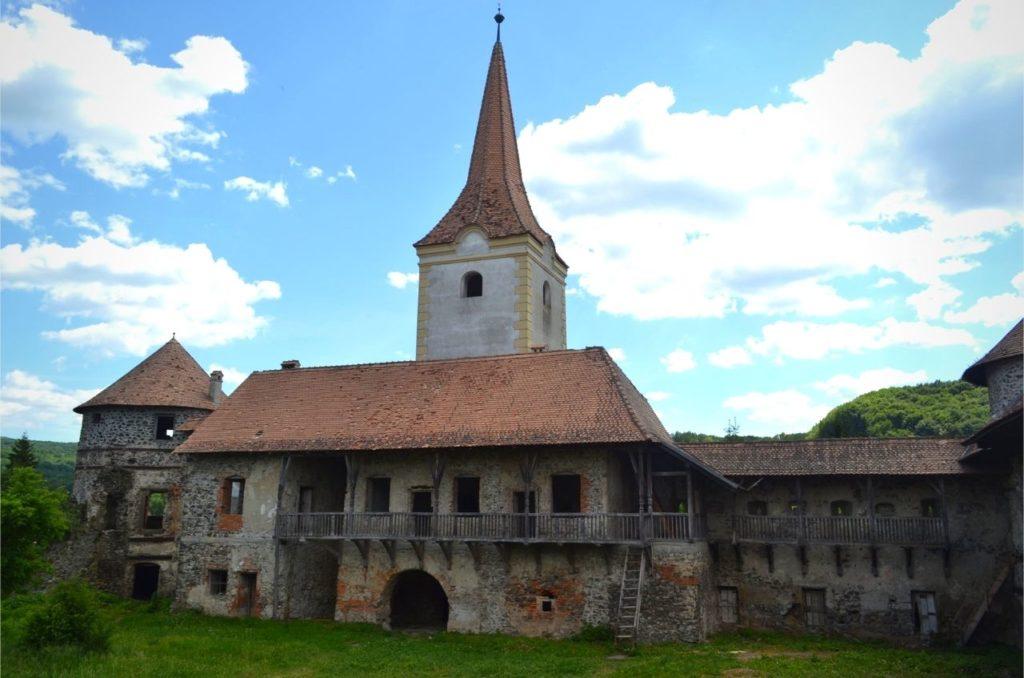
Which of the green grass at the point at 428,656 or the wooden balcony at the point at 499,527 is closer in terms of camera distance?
the green grass at the point at 428,656

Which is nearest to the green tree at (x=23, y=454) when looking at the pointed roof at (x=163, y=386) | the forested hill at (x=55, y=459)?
the forested hill at (x=55, y=459)

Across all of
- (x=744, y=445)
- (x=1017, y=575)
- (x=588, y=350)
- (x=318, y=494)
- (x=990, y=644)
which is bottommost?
(x=990, y=644)

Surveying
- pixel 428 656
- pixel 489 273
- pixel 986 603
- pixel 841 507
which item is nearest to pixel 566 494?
pixel 428 656

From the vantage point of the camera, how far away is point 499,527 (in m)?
22.0

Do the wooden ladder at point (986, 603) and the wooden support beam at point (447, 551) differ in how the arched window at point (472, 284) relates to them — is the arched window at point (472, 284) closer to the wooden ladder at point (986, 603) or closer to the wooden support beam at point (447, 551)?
the wooden support beam at point (447, 551)

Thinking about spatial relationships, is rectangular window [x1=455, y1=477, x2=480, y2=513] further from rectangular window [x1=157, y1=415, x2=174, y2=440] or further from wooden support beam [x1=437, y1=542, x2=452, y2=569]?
rectangular window [x1=157, y1=415, x2=174, y2=440]

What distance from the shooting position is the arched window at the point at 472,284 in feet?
104

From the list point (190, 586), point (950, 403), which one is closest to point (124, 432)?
point (190, 586)

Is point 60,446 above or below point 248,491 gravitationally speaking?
above

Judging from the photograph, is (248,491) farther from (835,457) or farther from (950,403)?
(950,403)

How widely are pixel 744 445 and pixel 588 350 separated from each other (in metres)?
A: 6.53

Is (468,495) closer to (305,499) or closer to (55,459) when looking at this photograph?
(305,499)

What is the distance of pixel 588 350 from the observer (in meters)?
25.3

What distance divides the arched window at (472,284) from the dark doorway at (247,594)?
13.0 meters
